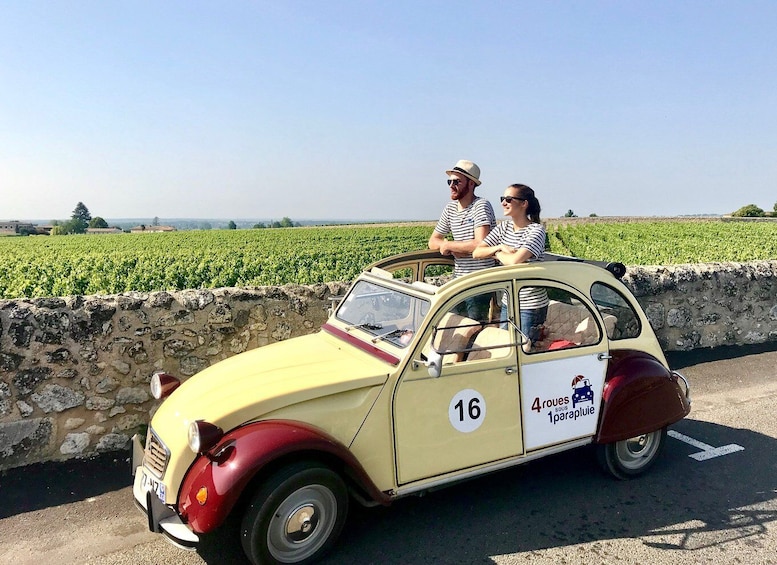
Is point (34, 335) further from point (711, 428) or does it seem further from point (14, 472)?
point (711, 428)

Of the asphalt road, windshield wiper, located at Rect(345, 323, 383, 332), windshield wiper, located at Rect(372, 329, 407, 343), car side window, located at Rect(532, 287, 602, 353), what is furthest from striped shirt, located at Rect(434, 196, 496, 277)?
the asphalt road

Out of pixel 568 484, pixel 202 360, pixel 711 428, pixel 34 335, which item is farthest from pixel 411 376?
pixel 711 428

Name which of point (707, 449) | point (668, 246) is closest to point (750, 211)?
point (668, 246)

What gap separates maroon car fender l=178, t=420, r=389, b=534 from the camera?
314 centimetres

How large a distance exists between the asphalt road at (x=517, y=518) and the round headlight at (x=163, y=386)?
2.93ft

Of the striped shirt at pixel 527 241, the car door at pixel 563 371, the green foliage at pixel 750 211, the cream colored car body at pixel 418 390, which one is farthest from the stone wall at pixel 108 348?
the green foliage at pixel 750 211

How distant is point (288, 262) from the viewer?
21312 mm

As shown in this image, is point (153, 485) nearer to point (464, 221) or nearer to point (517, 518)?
point (517, 518)

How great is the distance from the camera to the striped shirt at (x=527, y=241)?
421cm

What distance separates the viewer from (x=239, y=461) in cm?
317

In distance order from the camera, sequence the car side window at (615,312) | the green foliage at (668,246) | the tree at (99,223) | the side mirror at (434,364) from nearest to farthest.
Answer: the side mirror at (434,364), the car side window at (615,312), the green foliage at (668,246), the tree at (99,223)

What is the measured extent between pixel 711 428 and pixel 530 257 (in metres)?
2.96

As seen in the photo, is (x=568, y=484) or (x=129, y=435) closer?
(x=568, y=484)

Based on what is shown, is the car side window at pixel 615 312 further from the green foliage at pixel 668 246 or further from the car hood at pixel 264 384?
the green foliage at pixel 668 246
